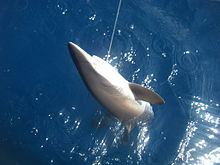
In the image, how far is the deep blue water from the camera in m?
3.75

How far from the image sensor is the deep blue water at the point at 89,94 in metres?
3.75

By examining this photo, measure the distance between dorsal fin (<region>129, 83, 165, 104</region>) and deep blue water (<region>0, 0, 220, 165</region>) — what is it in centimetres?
101

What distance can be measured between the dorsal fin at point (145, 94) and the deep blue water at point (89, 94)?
1.01 metres

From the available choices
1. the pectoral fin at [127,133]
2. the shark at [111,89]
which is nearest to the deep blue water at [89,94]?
the pectoral fin at [127,133]

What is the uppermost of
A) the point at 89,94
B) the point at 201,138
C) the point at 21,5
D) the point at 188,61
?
the point at 188,61

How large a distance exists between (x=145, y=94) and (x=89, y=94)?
1.47 metres

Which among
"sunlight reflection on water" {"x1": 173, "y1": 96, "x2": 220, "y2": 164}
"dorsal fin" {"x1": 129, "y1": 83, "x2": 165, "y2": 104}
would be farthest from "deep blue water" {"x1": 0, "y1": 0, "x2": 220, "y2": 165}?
"dorsal fin" {"x1": 129, "y1": 83, "x2": 165, "y2": 104}

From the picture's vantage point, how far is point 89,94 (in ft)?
12.7

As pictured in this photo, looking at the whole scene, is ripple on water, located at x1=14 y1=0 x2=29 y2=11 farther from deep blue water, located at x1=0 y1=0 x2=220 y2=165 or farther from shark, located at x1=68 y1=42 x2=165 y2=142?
shark, located at x1=68 y1=42 x2=165 y2=142

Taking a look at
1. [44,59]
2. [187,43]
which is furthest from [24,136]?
[187,43]

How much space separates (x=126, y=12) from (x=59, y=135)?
3465 millimetres

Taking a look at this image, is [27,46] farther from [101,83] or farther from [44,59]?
[101,83]

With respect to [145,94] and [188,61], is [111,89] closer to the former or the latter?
[145,94]

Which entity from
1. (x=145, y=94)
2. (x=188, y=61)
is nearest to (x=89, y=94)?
(x=145, y=94)
